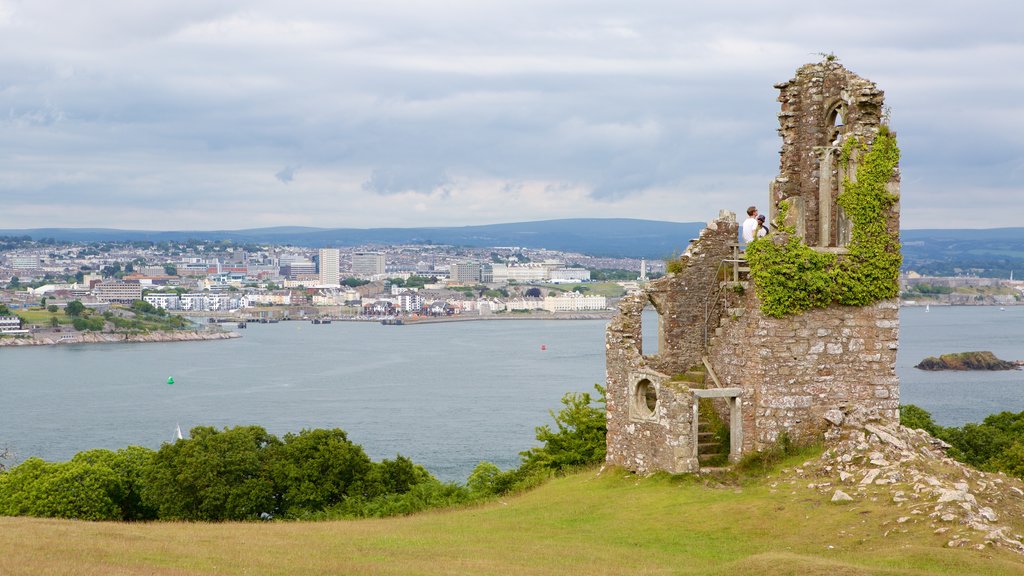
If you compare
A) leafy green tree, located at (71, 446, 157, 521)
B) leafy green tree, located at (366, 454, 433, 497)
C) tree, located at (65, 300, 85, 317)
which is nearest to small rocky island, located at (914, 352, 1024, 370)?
leafy green tree, located at (366, 454, 433, 497)

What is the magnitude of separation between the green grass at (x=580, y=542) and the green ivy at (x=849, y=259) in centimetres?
277

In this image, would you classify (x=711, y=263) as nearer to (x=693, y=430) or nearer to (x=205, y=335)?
(x=693, y=430)

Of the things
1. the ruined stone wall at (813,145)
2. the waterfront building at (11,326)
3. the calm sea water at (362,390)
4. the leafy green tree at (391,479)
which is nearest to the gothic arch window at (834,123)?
the ruined stone wall at (813,145)

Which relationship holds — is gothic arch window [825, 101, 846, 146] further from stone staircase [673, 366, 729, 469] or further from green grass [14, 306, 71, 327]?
green grass [14, 306, 71, 327]

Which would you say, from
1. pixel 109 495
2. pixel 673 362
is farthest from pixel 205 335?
pixel 673 362

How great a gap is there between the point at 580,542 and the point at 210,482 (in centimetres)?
1604

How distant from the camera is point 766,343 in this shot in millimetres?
16922

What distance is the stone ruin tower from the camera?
1702cm

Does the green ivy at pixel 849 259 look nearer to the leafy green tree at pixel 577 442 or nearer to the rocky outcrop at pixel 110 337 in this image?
the leafy green tree at pixel 577 442

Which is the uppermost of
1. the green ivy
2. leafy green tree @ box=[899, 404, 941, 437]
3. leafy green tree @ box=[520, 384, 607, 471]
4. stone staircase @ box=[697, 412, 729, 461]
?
the green ivy

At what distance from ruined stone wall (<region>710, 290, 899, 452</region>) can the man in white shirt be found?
1174 millimetres

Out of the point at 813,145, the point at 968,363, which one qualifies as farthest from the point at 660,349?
the point at 968,363

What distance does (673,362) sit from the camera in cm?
1919

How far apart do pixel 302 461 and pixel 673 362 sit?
1275cm
